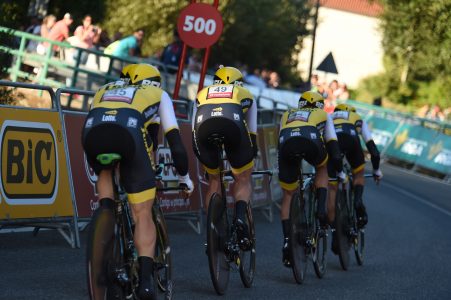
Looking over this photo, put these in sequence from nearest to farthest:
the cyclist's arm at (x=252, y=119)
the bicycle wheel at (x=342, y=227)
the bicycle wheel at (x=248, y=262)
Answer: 1. the bicycle wheel at (x=248, y=262)
2. the cyclist's arm at (x=252, y=119)
3. the bicycle wheel at (x=342, y=227)

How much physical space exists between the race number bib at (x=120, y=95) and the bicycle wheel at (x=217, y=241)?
2.21m

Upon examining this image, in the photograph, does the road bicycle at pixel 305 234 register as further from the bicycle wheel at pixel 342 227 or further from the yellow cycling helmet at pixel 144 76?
the yellow cycling helmet at pixel 144 76

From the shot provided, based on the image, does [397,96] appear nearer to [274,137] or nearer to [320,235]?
[274,137]

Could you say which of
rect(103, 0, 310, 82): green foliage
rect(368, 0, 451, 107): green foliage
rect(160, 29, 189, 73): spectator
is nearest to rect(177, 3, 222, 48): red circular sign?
rect(160, 29, 189, 73): spectator

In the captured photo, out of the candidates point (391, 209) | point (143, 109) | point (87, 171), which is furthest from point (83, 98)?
point (143, 109)

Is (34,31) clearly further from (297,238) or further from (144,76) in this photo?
(144,76)

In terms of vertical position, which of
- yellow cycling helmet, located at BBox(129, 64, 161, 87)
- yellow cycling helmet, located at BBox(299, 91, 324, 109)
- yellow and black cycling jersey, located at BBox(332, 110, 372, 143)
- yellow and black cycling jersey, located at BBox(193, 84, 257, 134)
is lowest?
yellow and black cycling jersey, located at BBox(332, 110, 372, 143)

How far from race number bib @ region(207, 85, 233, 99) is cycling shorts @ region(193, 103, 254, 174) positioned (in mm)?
91

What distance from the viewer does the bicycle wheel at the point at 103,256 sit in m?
7.21

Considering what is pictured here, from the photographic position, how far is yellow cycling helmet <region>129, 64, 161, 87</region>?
8164 millimetres

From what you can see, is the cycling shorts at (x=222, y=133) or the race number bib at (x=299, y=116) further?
the race number bib at (x=299, y=116)

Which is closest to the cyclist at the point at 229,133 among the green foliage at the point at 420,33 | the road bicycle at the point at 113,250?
the road bicycle at the point at 113,250

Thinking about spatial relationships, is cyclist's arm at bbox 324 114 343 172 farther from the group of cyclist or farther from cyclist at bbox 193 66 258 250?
cyclist at bbox 193 66 258 250

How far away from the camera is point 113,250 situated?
7.44 metres
